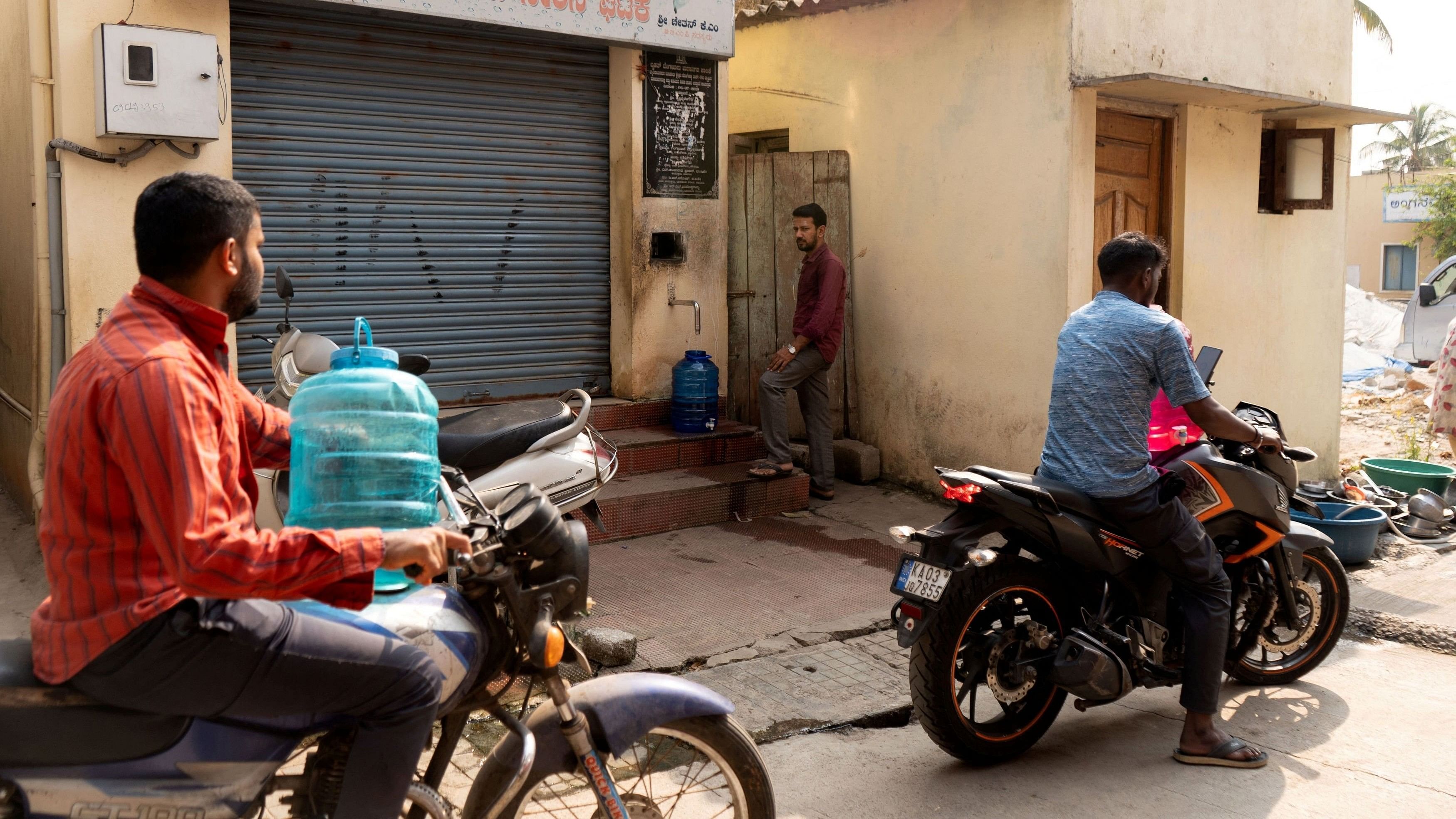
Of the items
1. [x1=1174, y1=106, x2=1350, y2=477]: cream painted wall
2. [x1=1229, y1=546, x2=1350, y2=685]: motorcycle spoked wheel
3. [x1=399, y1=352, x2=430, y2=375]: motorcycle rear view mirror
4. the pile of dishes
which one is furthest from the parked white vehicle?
[x1=399, y1=352, x2=430, y2=375]: motorcycle rear view mirror

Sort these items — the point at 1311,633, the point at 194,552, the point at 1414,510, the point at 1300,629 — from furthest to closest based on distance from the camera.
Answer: the point at 1414,510, the point at 1311,633, the point at 1300,629, the point at 194,552

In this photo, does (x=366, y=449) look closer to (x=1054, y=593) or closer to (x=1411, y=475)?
(x=1054, y=593)

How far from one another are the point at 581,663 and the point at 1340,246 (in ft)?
30.6

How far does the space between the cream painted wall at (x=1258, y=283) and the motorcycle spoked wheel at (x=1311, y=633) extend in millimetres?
4261

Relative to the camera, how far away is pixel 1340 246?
32.8ft

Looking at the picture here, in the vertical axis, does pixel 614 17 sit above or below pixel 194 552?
above

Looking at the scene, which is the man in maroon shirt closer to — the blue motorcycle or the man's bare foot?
the man's bare foot

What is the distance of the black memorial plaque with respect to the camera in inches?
318

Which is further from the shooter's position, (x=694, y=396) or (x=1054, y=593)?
(x=694, y=396)

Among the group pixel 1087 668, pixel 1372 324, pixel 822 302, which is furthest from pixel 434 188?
pixel 1372 324

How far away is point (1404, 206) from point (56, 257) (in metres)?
36.2

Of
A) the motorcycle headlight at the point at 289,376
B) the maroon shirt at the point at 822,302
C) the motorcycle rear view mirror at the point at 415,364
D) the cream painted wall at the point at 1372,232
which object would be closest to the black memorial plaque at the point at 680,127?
the maroon shirt at the point at 822,302

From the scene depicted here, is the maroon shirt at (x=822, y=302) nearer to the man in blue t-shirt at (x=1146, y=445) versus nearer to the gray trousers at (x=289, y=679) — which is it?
the man in blue t-shirt at (x=1146, y=445)

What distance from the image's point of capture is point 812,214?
27.2 ft
